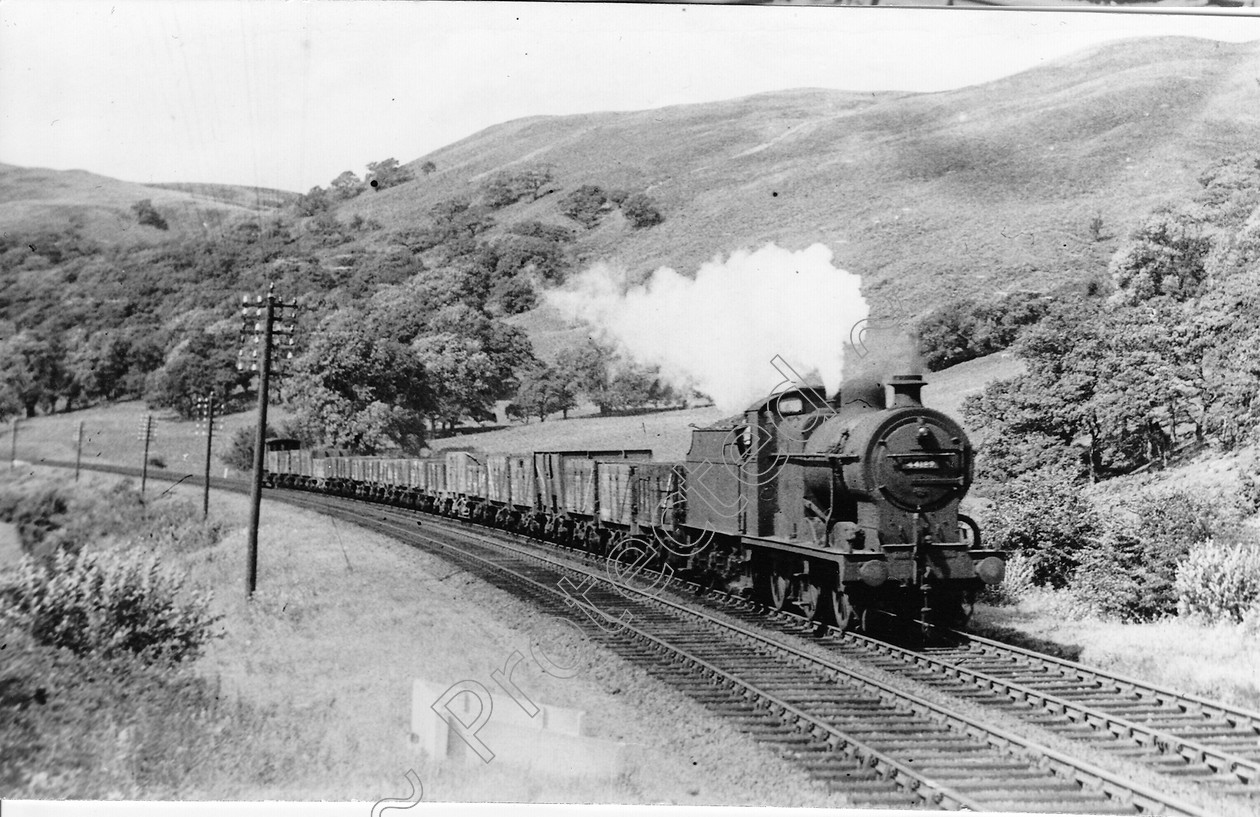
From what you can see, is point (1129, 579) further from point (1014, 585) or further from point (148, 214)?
point (148, 214)

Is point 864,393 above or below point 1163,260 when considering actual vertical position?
below

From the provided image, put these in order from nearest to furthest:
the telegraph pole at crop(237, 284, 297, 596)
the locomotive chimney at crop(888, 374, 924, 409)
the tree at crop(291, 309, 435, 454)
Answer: the locomotive chimney at crop(888, 374, 924, 409) → the telegraph pole at crop(237, 284, 297, 596) → the tree at crop(291, 309, 435, 454)

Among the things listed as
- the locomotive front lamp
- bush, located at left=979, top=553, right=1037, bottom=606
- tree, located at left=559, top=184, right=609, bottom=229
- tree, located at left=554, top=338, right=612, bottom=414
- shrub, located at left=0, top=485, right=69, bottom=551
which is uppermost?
tree, located at left=559, top=184, right=609, bottom=229

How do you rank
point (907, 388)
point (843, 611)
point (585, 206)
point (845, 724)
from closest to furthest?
point (845, 724), point (907, 388), point (843, 611), point (585, 206)

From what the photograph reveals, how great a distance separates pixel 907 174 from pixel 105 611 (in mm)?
16899

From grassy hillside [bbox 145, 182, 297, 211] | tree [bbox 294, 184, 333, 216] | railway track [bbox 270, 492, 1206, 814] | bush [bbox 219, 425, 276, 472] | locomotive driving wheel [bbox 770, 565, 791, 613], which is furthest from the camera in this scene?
bush [bbox 219, 425, 276, 472]

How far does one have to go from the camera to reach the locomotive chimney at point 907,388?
1043cm

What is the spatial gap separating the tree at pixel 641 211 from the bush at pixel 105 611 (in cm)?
1170

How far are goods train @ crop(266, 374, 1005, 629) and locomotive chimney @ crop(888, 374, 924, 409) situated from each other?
0.02 metres

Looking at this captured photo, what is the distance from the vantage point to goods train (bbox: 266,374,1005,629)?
10094 mm

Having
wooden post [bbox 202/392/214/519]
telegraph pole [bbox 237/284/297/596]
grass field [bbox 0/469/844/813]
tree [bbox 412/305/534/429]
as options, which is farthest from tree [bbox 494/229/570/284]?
grass field [bbox 0/469/844/813]

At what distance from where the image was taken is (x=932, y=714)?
27.7 ft

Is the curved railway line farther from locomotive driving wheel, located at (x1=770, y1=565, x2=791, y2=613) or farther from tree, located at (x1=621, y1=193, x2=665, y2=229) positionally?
tree, located at (x1=621, y1=193, x2=665, y2=229)

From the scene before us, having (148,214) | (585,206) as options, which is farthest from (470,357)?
(148,214)
